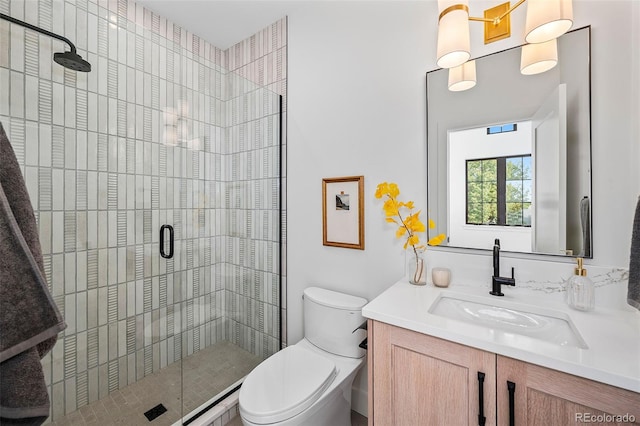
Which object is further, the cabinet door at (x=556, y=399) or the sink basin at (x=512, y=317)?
the sink basin at (x=512, y=317)

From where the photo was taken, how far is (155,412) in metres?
1.46

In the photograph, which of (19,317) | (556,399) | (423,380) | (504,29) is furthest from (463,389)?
(504,29)

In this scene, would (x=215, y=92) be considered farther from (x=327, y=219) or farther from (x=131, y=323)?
(x=131, y=323)

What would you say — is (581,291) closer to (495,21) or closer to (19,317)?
(495,21)

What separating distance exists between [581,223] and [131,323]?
234 centimetres

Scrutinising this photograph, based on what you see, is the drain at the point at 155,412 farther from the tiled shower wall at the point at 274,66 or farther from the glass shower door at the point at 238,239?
the tiled shower wall at the point at 274,66

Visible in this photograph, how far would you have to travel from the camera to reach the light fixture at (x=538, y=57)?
3.47 ft

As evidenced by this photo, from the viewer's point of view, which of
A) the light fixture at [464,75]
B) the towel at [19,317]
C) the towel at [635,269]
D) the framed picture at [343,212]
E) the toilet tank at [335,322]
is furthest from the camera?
the framed picture at [343,212]

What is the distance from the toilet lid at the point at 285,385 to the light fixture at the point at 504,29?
1508 millimetres

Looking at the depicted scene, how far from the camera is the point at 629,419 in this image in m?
0.62

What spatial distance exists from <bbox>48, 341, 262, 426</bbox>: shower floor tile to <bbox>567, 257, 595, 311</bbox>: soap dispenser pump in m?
1.86

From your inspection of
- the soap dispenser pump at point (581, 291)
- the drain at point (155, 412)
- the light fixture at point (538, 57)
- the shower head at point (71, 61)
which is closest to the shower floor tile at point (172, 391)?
the drain at point (155, 412)

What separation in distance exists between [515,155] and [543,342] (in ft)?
2.56

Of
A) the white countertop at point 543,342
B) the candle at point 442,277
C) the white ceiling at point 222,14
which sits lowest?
the white countertop at point 543,342
